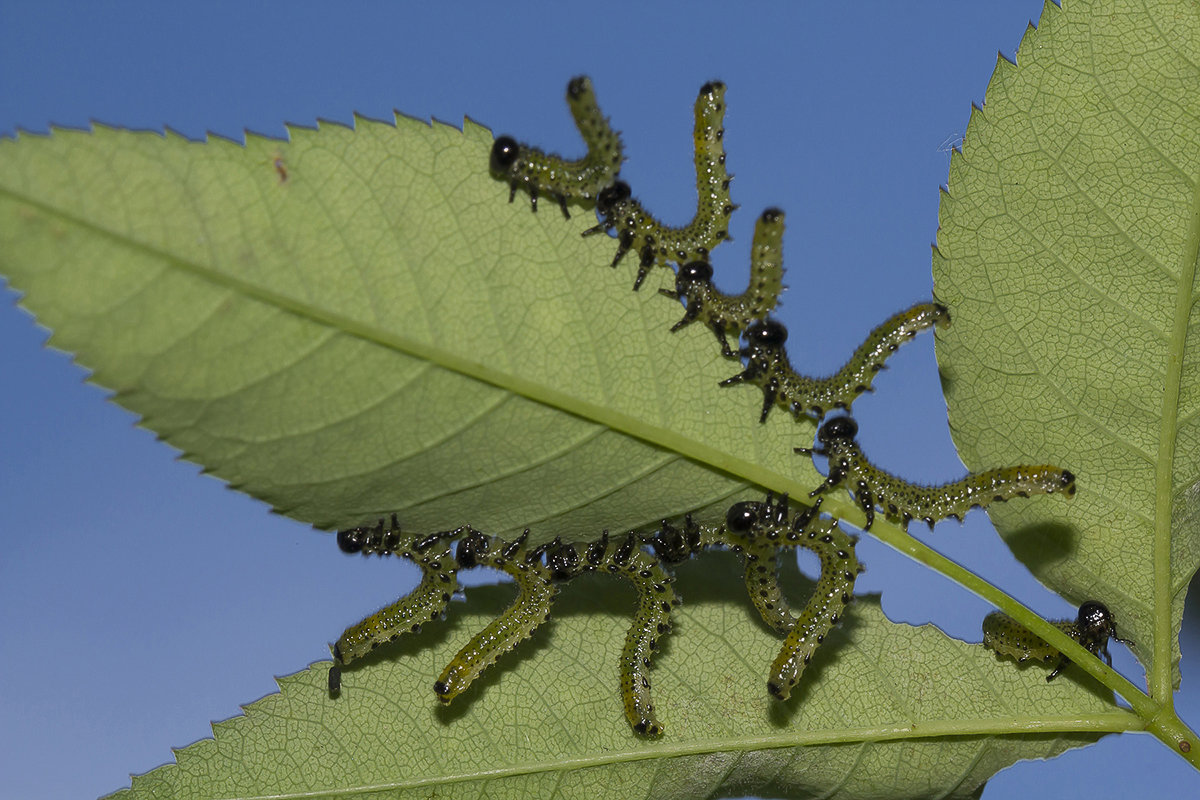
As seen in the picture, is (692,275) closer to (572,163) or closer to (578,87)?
(572,163)

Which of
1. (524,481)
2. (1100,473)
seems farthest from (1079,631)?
(524,481)

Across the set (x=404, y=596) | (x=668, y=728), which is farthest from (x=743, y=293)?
(x=404, y=596)

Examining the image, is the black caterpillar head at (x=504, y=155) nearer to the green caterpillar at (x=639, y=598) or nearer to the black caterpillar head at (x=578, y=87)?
the black caterpillar head at (x=578, y=87)

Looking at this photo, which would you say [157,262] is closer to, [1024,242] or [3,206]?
[3,206]

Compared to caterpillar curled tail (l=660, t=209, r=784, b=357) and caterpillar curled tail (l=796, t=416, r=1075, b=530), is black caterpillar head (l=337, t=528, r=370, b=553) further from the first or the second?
caterpillar curled tail (l=796, t=416, r=1075, b=530)

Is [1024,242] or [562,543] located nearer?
[1024,242]

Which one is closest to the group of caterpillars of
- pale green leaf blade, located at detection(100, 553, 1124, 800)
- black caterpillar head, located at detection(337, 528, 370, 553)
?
black caterpillar head, located at detection(337, 528, 370, 553)
